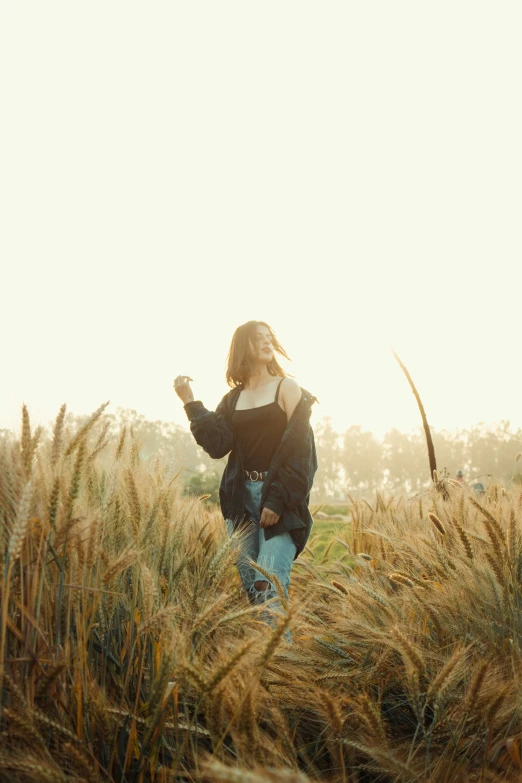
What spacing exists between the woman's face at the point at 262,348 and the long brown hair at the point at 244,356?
0.03 metres

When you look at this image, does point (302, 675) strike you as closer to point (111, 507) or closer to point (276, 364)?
point (111, 507)

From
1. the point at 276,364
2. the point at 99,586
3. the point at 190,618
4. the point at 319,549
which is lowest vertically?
the point at 319,549

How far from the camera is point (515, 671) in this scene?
165cm

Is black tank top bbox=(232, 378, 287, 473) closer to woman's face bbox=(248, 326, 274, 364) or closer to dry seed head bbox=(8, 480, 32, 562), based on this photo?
woman's face bbox=(248, 326, 274, 364)

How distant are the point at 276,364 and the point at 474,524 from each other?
1.84 meters

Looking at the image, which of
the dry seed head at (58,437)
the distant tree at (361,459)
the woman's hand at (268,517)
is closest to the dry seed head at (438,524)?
the woman's hand at (268,517)

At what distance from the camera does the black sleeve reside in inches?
Result: 141

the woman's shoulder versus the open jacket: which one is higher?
the woman's shoulder

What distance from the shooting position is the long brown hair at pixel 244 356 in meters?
3.80

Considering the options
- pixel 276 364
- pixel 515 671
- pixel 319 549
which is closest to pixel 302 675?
pixel 515 671

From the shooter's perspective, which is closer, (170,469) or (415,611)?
(415,611)

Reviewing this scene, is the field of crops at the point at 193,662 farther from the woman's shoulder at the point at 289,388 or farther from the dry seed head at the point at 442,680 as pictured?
the woman's shoulder at the point at 289,388

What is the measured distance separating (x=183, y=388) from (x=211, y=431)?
0.47m

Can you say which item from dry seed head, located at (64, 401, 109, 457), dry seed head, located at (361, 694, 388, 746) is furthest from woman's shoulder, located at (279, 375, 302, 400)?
dry seed head, located at (361, 694, 388, 746)
